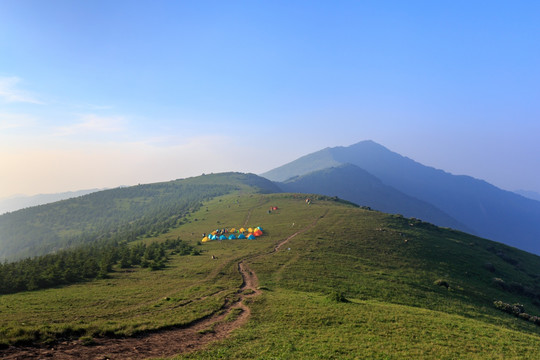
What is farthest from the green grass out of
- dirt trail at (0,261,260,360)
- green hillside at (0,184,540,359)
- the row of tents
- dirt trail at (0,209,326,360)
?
the row of tents

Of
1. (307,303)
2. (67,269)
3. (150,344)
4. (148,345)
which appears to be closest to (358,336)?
(307,303)

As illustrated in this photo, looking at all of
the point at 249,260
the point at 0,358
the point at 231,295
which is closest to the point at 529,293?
the point at 249,260

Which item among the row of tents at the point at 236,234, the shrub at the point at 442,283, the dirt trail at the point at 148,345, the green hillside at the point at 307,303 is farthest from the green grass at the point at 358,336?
the row of tents at the point at 236,234

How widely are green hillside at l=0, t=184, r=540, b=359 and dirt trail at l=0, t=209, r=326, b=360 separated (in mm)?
165

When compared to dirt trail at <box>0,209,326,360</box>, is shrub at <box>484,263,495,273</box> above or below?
below

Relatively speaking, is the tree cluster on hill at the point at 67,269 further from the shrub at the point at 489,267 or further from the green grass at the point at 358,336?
the shrub at the point at 489,267

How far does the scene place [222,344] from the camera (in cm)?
2150

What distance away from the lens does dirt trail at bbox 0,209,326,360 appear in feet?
60.3

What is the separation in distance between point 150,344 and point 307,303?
57.9 ft

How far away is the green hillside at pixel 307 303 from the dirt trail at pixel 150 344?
0.16 metres

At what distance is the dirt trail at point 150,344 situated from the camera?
1838cm

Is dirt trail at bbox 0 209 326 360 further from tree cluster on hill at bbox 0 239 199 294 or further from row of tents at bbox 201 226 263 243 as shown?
row of tents at bbox 201 226 263 243

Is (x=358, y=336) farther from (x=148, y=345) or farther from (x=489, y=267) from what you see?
(x=489, y=267)

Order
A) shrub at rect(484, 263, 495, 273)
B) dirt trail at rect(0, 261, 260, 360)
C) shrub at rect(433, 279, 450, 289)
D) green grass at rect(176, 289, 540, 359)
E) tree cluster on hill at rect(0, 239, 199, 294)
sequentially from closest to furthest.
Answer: dirt trail at rect(0, 261, 260, 360) < green grass at rect(176, 289, 540, 359) < tree cluster on hill at rect(0, 239, 199, 294) < shrub at rect(433, 279, 450, 289) < shrub at rect(484, 263, 495, 273)
